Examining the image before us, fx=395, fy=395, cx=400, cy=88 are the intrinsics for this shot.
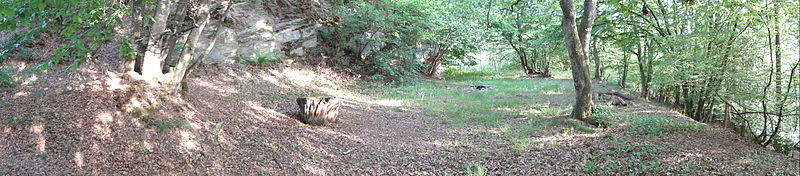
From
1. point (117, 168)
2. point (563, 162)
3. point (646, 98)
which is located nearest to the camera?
point (117, 168)

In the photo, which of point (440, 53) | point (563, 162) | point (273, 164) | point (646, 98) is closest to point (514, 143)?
point (563, 162)

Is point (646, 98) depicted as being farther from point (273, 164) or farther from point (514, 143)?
point (273, 164)

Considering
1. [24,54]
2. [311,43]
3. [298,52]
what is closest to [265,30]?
[298,52]

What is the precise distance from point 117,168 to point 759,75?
999 centimetres

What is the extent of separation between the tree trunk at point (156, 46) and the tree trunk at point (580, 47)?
23.8ft

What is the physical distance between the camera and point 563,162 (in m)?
5.78

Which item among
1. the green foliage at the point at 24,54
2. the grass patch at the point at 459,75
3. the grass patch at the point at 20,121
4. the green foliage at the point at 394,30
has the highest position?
the green foliage at the point at 394,30

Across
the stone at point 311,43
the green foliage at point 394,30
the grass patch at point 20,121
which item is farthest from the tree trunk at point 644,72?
the grass patch at point 20,121

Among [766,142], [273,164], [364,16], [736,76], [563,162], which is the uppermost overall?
[364,16]

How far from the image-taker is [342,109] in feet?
31.9

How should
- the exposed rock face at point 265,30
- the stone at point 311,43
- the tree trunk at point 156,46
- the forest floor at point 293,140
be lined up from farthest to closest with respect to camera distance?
the stone at point 311,43 → the exposed rock face at point 265,30 → the tree trunk at point 156,46 → the forest floor at point 293,140

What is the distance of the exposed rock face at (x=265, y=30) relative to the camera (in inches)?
488

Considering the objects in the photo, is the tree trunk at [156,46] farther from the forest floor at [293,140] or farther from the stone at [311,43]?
the stone at [311,43]

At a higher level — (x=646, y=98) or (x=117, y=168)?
(x=646, y=98)
